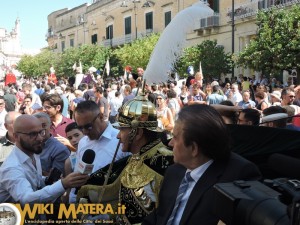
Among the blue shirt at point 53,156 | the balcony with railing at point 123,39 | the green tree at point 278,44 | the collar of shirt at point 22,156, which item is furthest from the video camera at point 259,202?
the balcony with railing at point 123,39

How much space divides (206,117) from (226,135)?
14cm

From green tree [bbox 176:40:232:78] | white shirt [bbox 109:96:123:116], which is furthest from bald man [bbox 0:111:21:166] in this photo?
green tree [bbox 176:40:232:78]

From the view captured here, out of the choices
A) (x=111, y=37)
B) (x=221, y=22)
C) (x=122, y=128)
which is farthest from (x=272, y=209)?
(x=111, y=37)

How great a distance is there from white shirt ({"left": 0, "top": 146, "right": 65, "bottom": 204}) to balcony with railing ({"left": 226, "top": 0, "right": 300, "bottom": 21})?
22651mm

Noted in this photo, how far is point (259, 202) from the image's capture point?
1.31 metres

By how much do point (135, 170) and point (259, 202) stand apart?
1.47 metres

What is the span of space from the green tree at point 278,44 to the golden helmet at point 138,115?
16646mm

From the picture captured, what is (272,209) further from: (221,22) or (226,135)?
(221,22)

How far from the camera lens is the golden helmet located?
280cm

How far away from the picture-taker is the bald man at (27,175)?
288 cm

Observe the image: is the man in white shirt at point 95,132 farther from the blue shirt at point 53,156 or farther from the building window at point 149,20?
the building window at point 149,20

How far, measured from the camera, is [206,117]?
2066mm

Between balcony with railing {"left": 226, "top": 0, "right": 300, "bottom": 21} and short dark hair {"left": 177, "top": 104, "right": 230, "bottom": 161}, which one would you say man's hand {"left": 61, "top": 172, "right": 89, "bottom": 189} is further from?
balcony with railing {"left": 226, "top": 0, "right": 300, "bottom": 21}

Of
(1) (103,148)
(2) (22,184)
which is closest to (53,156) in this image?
(1) (103,148)
